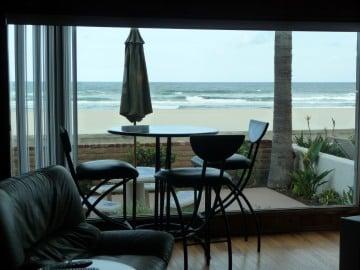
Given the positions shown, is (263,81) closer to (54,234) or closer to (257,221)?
(257,221)

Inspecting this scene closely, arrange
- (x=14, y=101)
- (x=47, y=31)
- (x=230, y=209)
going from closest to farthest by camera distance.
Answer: (x=14, y=101) < (x=47, y=31) < (x=230, y=209)

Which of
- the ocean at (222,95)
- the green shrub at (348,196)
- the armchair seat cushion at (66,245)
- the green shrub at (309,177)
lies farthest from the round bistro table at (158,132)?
the green shrub at (348,196)

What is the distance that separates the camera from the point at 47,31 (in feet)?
14.2

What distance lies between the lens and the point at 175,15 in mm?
4164

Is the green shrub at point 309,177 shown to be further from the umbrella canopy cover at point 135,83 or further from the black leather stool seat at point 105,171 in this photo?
the black leather stool seat at point 105,171

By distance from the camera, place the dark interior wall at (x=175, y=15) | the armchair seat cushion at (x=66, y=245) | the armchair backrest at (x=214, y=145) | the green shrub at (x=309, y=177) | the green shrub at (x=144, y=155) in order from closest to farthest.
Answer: the armchair seat cushion at (x=66, y=245), the armchair backrest at (x=214, y=145), the dark interior wall at (x=175, y=15), the green shrub at (x=144, y=155), the green shrub at (x=309, y=177)

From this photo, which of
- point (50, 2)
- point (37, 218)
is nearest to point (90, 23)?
point (50, 2)

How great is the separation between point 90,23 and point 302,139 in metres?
2.73

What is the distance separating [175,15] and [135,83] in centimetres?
79

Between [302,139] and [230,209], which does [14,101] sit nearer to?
[230,209]

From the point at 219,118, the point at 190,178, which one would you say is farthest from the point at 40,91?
the point at 219,118

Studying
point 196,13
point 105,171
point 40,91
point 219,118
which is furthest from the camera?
point 219,118

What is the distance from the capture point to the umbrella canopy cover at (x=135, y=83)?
463 centimetres

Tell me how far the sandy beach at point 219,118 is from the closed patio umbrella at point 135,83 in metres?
0.49
